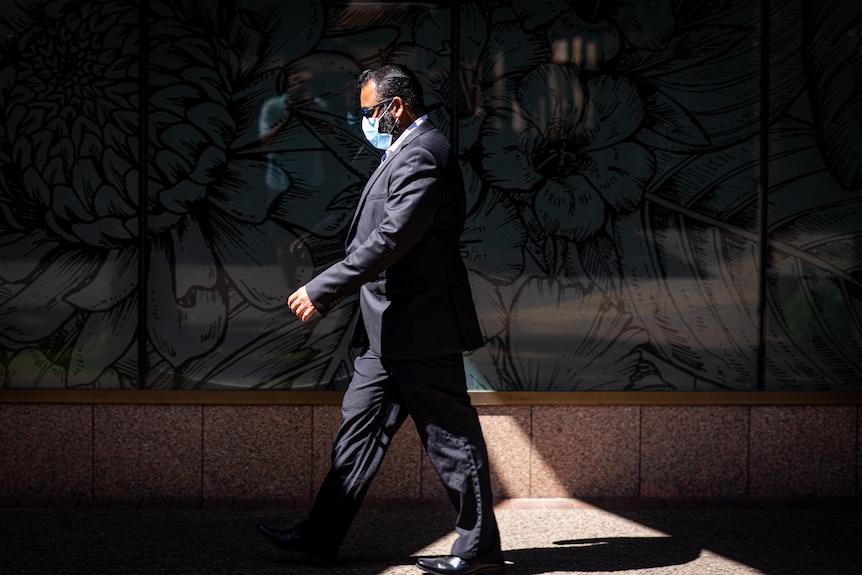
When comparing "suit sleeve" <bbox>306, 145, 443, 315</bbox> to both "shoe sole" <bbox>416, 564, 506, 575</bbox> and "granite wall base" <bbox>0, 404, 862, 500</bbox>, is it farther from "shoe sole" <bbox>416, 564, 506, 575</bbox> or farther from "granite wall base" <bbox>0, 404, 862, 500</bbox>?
"granite wall base" <bbox>0, 404, 862, 500</bbox>

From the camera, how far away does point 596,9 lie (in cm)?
632

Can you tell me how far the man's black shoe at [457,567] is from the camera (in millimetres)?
4887

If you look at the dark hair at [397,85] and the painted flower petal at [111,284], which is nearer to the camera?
the dark hair at [397,85]

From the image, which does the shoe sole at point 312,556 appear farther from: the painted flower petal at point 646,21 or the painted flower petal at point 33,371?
the painted flower petal at point 646,21

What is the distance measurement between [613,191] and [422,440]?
2.06 meters

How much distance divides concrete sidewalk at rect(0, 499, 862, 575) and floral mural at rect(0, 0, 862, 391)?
2.13ft

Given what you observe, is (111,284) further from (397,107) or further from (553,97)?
(553,97)

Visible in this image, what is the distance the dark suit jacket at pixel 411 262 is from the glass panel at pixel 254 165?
1331mm

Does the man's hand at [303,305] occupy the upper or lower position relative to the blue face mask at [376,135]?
lower

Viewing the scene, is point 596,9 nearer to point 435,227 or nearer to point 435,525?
point 435,227

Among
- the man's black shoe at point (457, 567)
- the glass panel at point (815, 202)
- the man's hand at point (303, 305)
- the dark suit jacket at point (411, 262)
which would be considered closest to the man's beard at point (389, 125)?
the dark suit jacket at point (411, 262)

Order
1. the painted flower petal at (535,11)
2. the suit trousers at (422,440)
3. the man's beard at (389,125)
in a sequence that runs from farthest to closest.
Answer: the painted flower petal at (535,11) → the man's beard at (389,125) → the suit trousers at (422,440)

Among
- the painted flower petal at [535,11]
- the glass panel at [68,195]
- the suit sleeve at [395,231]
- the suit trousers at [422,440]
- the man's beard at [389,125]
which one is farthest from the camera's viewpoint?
the painted flower petal at [535,11]


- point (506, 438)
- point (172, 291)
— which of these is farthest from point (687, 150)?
point (172, 291)
